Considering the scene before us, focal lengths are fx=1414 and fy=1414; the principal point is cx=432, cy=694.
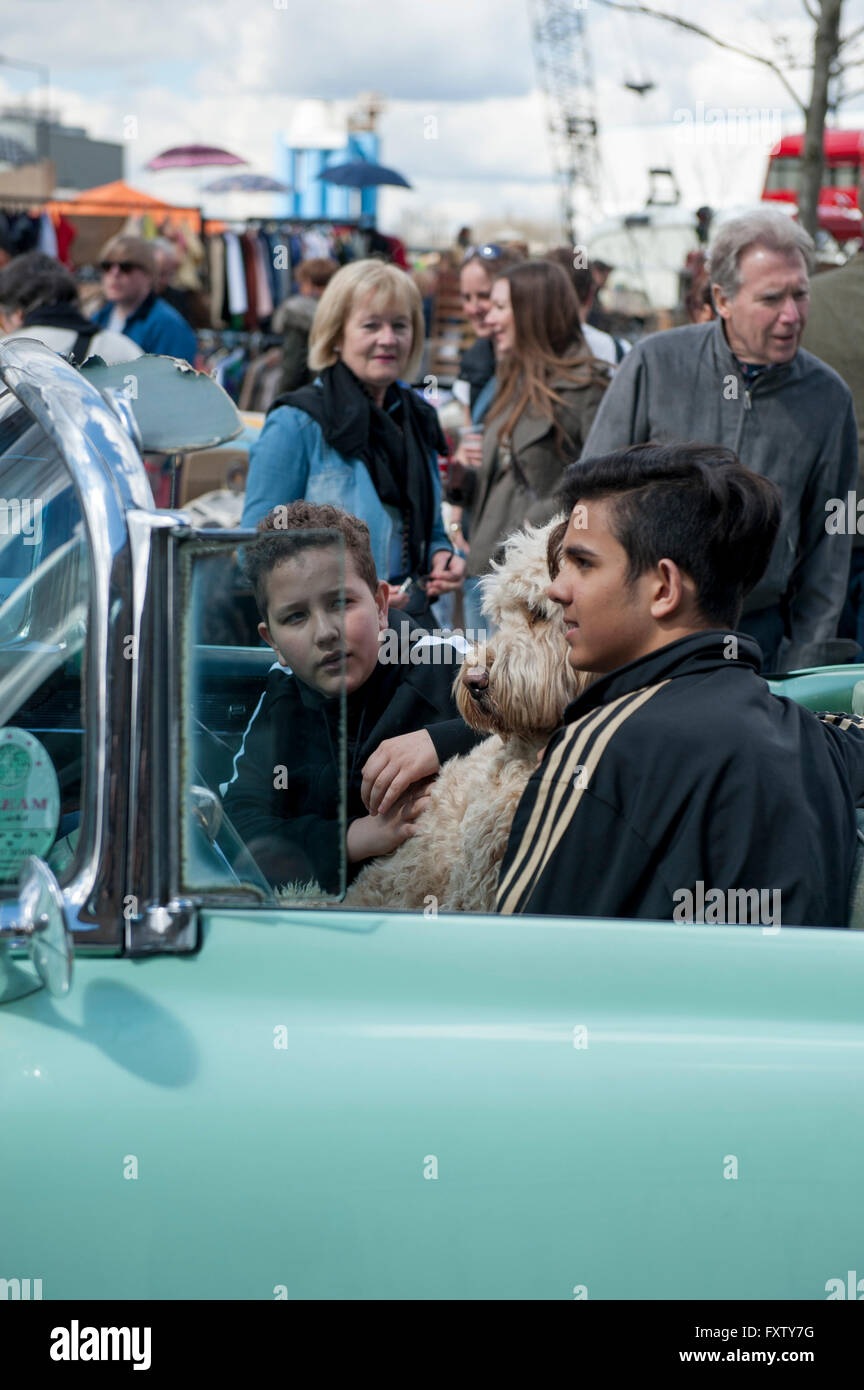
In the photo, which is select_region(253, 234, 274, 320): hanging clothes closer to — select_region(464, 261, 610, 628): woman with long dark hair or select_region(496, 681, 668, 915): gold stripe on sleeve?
select_region(464, 261, 610, 628): woman with long dark hair

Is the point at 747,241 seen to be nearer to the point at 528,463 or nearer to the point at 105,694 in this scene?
the point at 528,463

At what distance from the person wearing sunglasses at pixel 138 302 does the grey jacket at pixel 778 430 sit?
4.08 meters

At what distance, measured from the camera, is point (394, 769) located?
98.0 inches

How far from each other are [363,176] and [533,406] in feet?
37.6

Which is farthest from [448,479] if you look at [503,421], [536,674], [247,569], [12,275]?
[247,569]

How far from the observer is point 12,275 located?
6.14 metres

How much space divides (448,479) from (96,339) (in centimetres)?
158

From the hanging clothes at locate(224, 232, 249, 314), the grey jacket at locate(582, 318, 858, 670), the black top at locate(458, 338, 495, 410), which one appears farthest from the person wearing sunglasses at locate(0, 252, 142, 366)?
the hanging clothes at locate(224, 232, 249, 314)

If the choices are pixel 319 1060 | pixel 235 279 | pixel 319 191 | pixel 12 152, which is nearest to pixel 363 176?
pixel 235 279

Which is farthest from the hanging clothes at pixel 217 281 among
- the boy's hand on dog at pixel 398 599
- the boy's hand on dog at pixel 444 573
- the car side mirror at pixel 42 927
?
the car side mirror at pixel 42 927

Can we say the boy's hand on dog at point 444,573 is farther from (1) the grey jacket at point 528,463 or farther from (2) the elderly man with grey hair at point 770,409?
(2) the elderly man with grey hair at point 770,409
